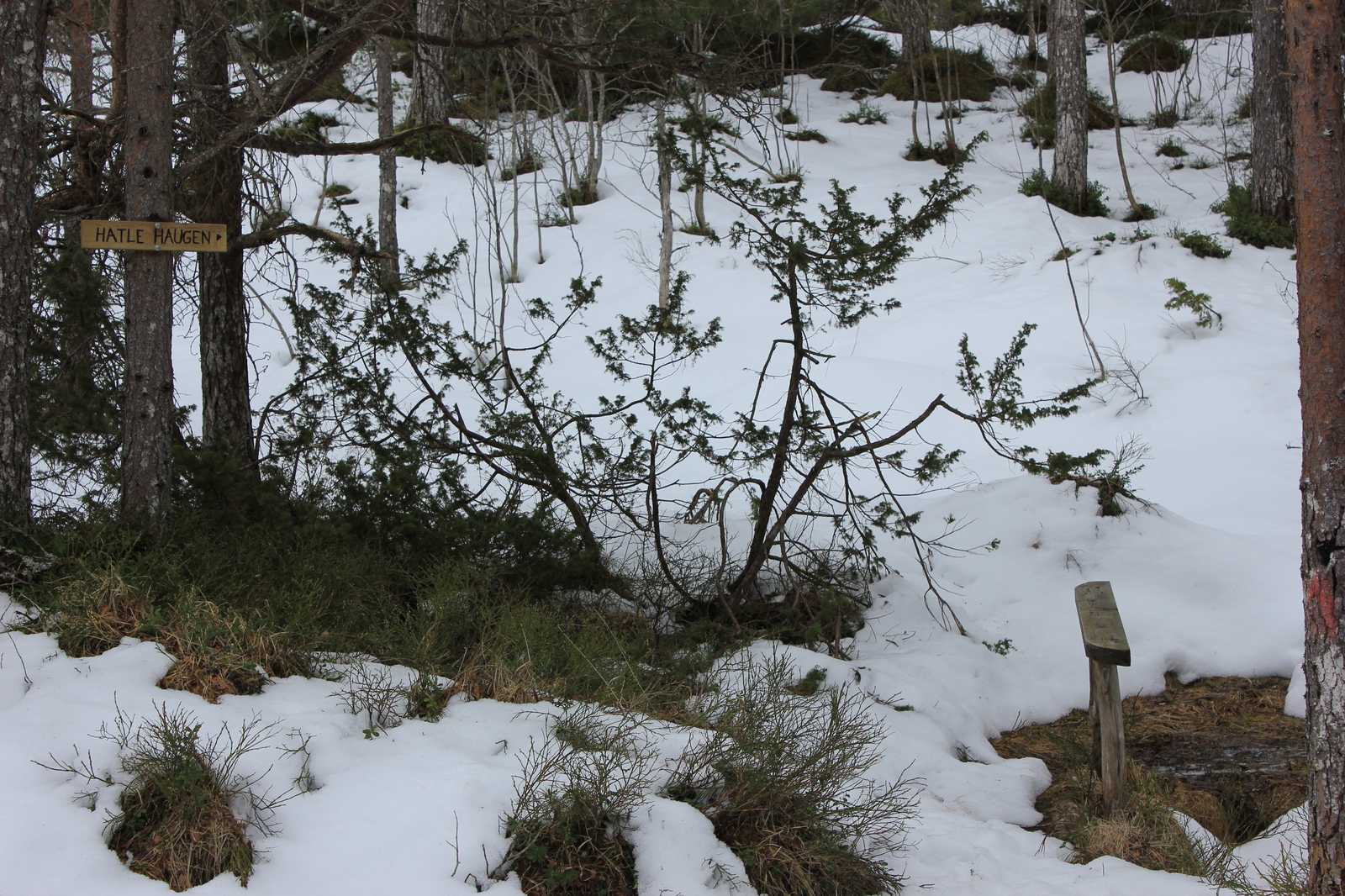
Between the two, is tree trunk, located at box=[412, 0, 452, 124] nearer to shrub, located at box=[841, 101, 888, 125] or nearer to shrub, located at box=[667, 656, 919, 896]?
shrub, located at box=[841, 101, 888, 125]

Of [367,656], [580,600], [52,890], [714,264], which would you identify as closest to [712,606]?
[580,600]

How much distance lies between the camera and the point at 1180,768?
500 cm

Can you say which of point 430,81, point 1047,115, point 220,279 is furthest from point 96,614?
point 1047,115

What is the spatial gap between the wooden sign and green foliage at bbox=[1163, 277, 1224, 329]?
9593 millimetres

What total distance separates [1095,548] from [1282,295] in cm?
606

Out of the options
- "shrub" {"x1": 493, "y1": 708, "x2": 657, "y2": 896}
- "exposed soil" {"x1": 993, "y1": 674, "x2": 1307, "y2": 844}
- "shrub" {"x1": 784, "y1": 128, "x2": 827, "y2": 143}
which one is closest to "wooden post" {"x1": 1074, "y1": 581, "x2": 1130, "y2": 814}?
"exposed soil" {"x1": 993, "y1": 674, "x2": 1307, "y2": 844}

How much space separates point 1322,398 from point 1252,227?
11065mm

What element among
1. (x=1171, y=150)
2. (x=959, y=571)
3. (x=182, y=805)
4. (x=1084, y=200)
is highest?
(x=1171, y=150)

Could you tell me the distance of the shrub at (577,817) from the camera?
349cm

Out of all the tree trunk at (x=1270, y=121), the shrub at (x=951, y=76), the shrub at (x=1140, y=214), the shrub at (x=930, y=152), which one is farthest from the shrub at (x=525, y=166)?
the tree trunk at (x=1270, y=121)

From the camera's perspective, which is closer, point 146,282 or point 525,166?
point 146,282

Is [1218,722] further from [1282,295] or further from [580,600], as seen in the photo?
[1282,295]

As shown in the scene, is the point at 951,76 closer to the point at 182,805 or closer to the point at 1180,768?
the point at 1180,768

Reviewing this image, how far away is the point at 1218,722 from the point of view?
561 centimetres
